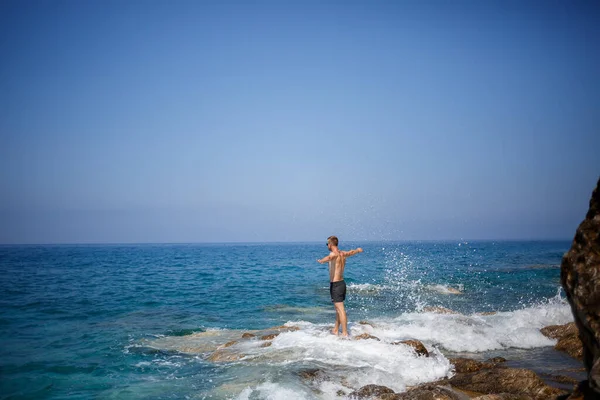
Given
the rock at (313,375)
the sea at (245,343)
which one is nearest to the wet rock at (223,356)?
the sea at (245,343)

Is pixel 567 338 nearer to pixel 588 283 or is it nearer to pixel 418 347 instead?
pixel 418 347

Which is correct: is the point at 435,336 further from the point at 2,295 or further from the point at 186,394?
the point at 2,295

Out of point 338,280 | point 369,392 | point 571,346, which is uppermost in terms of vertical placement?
point 338,280

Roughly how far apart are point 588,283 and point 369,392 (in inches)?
174

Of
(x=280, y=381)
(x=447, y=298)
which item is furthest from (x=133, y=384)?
(x=447, y=298)

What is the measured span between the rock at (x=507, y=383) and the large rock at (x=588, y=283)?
10.3ft

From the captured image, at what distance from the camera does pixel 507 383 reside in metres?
6.91

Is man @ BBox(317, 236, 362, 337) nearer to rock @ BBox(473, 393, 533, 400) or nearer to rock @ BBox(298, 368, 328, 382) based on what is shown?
rock @ BBox(298, 368, 328, 382)

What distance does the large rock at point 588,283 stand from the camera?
141 inches

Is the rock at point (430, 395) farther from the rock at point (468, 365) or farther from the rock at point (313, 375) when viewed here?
the rock at point (313, 375)

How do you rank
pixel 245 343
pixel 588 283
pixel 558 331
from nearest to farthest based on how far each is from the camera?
pixel 588 283 < pixel 245 343 < pixel 558 331

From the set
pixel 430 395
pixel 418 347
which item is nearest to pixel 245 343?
pixel 418 347

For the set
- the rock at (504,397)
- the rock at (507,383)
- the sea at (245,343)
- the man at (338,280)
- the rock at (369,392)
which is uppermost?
the man at (338,280)

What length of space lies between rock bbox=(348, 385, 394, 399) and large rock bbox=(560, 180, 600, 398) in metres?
3.70
